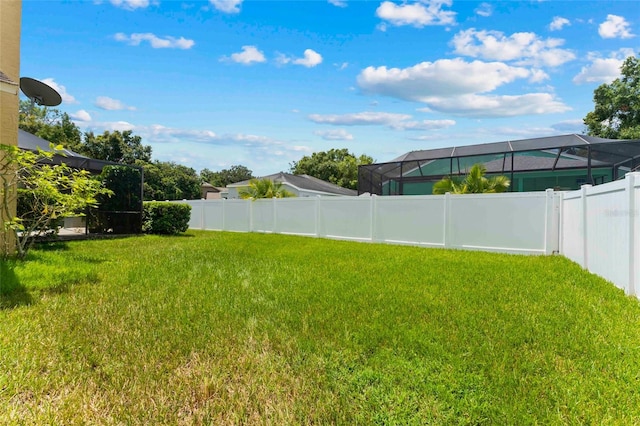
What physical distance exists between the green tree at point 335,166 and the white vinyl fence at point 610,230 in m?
30.2

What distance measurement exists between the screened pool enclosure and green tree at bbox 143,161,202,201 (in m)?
25.9

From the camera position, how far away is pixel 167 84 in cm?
1162

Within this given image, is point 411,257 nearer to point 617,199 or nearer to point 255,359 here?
point 617,199

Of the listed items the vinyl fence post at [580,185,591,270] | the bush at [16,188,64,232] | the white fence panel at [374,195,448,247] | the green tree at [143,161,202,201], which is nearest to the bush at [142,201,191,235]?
the bush at [16,188,64,232]

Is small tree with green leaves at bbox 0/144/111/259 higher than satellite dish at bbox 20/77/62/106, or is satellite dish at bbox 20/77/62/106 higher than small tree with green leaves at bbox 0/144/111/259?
satellite dish at bbox 20/77/62/106

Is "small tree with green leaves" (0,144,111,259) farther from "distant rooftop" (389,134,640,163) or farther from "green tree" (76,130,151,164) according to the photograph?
"green tree" (76,130,151,164)

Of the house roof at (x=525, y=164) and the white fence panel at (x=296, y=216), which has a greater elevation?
the house roof at (x=525, y=164)

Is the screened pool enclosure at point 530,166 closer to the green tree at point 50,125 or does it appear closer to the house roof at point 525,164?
the house roof at point 525,164

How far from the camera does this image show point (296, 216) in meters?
14.1

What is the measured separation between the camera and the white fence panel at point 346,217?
1177 cm

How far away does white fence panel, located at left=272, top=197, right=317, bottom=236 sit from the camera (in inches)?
532

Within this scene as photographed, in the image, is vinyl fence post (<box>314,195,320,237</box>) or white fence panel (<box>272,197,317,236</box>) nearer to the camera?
vinyl fence post (<box>314,195,320,237</box>)

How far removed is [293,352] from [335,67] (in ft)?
39.9

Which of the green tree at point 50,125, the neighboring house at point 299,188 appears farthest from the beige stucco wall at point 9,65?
the green tree at point 50,125
